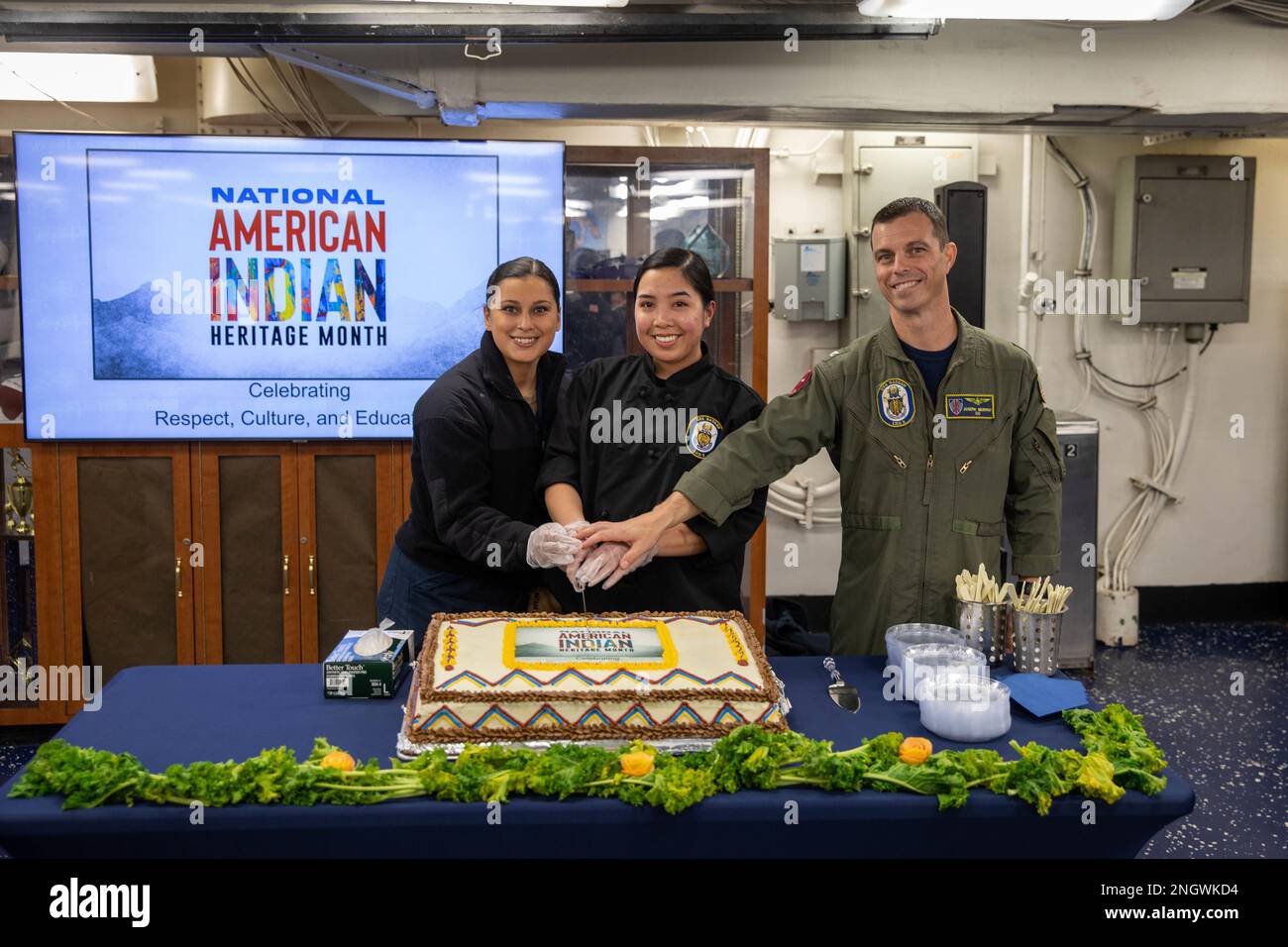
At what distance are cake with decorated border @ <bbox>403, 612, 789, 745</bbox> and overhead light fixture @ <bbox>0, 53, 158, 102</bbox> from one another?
383 cm

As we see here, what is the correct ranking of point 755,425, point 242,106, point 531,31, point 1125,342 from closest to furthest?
point 755,425 → point 531,31 → point 242,106 → point 1125,342

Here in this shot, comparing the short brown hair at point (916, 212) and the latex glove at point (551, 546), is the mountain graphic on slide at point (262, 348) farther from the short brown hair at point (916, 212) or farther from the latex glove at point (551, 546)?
the short brown hair at point (916, 212)

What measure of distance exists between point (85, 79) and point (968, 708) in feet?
15.2

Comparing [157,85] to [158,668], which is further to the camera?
[157,85]

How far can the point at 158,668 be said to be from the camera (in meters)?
2.49

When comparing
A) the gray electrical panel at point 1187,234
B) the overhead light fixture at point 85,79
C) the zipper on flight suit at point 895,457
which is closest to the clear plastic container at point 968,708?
the zipper on flight suit at point 895,457

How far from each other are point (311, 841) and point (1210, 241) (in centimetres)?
511

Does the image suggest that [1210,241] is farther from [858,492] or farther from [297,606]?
[297,606]

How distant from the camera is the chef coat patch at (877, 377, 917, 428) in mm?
2697

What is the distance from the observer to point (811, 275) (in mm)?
5293

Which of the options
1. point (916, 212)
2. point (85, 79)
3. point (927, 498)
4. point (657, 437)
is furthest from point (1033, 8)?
point (85, 79)

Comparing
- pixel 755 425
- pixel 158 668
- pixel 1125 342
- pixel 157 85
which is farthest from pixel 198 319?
pixel 1125 342

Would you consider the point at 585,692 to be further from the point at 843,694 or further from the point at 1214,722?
the point at 1214,722

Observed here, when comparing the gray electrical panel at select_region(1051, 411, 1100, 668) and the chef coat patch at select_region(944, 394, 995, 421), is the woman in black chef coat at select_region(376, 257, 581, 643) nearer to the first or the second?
the chef coat patch at select_region(944, 394, 995, 421)
